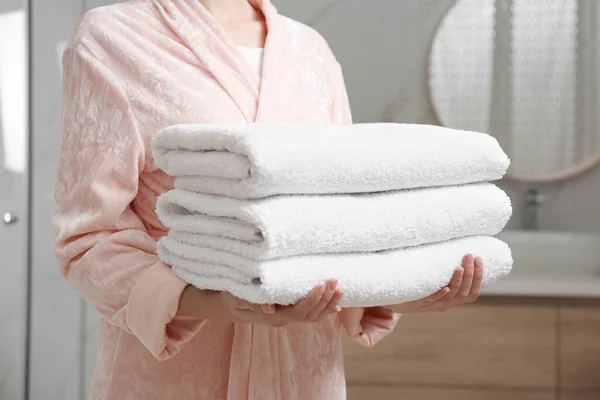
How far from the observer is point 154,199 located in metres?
0.97

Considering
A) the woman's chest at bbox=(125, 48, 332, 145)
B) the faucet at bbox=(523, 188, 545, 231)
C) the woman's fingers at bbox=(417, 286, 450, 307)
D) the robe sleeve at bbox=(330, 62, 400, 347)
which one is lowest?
the faucet at bbox=(523, 188, 545, 231)

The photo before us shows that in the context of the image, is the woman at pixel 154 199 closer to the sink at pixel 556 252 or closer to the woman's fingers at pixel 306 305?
the woman's fingers at pixel 306 305

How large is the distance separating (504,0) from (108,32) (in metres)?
1.91

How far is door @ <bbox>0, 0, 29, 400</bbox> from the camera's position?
2.08 metres

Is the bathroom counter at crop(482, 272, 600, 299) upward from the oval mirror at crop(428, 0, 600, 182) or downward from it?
downward

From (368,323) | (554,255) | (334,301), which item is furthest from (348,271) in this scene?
(554,255)

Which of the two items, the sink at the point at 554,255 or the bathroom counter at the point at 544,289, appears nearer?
the bathroom counter at the point at 544,289

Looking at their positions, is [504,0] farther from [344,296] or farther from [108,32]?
[344,296]

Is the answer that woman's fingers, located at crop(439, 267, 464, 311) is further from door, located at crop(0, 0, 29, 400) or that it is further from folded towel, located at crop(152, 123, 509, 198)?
door, located at crop(0, 0, 29, 400)

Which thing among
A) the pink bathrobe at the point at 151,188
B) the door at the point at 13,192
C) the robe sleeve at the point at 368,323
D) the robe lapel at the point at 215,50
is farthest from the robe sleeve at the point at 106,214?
the door at the point at 13,192

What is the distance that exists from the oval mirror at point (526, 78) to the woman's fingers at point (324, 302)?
1.98m

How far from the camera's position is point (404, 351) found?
208cm

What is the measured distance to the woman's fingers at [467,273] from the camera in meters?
0.86

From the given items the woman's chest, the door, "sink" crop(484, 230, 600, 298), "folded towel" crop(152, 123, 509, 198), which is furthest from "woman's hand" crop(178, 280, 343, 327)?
"sink" crop(484, 230, 600, 298)
